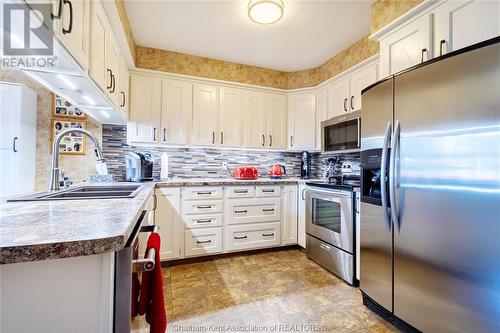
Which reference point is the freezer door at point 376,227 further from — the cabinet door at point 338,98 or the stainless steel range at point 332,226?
the cabinet door at point 338,98

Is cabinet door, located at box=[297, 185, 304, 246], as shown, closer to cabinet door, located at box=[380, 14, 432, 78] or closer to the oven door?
the oven door

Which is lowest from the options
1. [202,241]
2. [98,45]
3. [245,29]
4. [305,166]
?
[202,241]

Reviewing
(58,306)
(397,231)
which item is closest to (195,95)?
(397,231)

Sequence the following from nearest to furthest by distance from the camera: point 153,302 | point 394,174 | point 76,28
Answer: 1. point 153,302
2. point 76,28
3. point 394,174

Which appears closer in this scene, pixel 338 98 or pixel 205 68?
pixel 338 98

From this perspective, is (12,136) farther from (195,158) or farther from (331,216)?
(331,216)

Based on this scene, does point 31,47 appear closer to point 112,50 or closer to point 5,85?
point 112,50

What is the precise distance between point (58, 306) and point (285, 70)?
3611mm

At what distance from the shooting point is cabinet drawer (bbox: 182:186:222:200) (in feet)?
8.56

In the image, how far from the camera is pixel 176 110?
293 cm

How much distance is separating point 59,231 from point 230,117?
2707 mm

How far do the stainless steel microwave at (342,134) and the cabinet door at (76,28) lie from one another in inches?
92.0

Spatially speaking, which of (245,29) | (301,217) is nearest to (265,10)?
(245,29)

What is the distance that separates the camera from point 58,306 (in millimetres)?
544
